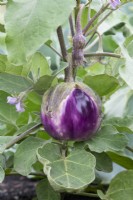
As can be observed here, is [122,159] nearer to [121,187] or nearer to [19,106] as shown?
[121,187]

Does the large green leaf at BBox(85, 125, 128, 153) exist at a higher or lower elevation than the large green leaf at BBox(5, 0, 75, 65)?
lower

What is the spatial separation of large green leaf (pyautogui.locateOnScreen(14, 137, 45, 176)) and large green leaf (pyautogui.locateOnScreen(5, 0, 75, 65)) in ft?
0.54

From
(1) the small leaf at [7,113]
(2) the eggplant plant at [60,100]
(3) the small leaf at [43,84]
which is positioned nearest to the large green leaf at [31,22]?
(2) the eggplant plant at [60,100]

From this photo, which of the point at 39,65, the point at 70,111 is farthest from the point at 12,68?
the point at 70,111

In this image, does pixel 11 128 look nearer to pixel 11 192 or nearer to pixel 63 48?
pixel 63 48

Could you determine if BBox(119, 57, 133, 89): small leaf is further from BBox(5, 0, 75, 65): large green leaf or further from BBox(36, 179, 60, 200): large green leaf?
BBox(36, 179, 60, 200): large green leaf

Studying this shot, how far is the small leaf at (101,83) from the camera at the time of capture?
0.70 m

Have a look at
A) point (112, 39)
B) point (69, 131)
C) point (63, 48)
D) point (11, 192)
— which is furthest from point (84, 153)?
point (11, 192)

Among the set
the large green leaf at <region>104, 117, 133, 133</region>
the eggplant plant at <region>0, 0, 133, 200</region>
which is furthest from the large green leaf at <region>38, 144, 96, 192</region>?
the large green leaf at <region>104, 117, 133, 133</region>

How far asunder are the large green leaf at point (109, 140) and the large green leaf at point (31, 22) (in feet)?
0.63

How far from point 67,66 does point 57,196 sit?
0.23 meters

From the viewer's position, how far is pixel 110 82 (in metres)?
0.71

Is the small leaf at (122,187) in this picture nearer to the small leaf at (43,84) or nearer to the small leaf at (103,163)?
the small leaf at (103,163)

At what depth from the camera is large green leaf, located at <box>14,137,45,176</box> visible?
0.66 metres
